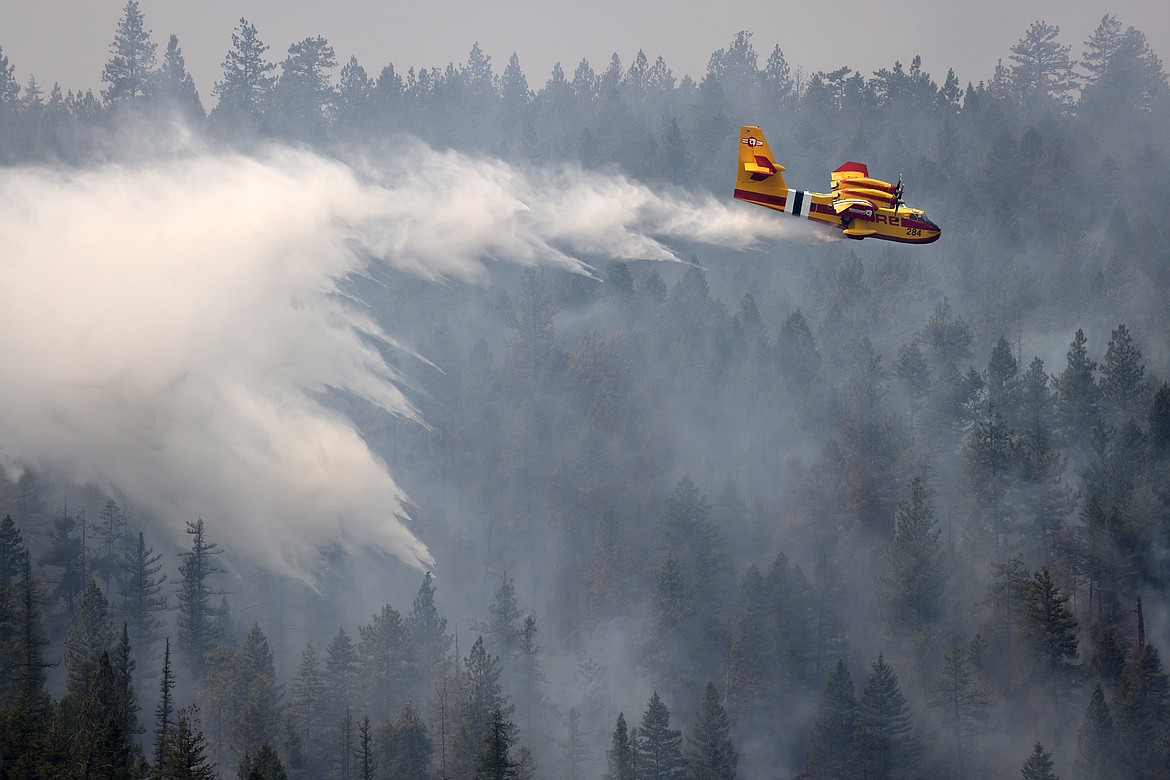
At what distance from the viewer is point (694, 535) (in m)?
97.3

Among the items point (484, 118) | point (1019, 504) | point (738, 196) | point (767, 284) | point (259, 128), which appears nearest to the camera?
A: point (738, 196)

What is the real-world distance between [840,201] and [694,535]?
1303 inches

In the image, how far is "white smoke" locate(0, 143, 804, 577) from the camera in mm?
93375

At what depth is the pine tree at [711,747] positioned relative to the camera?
79.6 metres

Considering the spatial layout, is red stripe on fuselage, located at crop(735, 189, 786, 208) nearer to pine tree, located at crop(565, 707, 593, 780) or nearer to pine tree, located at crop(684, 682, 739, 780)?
pine tree, located at crop(684, 682, 739, 780)

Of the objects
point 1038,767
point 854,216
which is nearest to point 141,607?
point 854,216

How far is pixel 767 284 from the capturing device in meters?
138

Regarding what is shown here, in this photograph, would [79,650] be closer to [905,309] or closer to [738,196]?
[738,196]

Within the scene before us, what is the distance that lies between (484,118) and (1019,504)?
94980mm

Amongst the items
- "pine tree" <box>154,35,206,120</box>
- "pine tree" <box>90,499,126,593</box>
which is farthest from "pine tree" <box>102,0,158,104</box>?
"pine tree" <box>90,499,126,593</box>

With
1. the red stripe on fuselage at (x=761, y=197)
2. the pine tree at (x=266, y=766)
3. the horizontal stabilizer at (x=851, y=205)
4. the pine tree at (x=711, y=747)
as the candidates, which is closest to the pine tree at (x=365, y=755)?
the pine tree at (x=266, y=766)

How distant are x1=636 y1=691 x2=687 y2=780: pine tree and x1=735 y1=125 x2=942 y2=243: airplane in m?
26.4

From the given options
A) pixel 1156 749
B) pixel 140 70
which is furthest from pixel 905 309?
pixel 140 70

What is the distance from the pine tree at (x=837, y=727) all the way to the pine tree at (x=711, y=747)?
541cm
